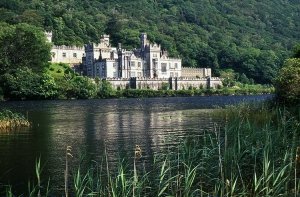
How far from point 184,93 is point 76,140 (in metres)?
79.1

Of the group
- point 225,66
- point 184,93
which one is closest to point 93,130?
point 184,93

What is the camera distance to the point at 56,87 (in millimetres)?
80312

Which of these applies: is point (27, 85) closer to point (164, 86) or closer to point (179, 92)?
point (164, 86)

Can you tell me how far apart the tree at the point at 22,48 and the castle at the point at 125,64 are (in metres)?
15.3

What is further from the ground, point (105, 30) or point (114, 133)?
point (105, 30)

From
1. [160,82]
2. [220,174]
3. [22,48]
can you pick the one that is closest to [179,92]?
[160,82]

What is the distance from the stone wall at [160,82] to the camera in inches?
3863

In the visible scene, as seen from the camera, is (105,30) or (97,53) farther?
(105,30)

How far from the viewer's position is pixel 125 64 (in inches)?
4085

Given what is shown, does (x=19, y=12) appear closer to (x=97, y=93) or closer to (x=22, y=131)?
(x=97, y=93)

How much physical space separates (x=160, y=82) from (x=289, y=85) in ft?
244

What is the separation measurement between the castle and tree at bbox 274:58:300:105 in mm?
67055

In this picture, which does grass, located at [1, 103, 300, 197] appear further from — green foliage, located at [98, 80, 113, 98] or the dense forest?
the dense forest

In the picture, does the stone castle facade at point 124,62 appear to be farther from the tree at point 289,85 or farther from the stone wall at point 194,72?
the tree at point 289,85
